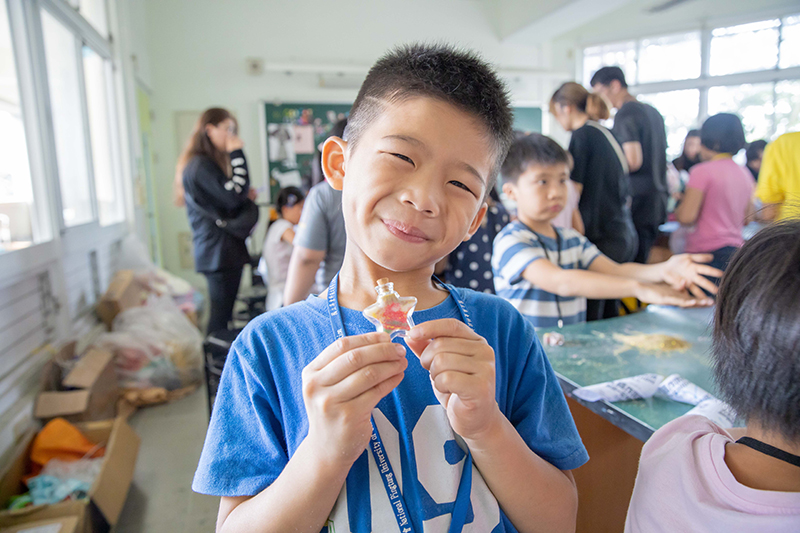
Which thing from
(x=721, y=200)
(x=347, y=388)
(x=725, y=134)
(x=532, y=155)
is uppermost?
(x=725, y=134)

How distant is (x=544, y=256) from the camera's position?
178 centimetres

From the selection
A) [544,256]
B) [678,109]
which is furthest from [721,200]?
[678,109]

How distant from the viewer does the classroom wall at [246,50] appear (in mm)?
5617

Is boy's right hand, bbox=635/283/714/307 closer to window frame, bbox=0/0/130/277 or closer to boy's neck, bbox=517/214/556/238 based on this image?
boy's neck, bbox=517/214/556/238

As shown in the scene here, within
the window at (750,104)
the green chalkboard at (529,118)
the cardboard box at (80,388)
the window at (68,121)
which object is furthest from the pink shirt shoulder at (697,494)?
the window at (750,104)

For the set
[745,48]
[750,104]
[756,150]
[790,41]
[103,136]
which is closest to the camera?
[103,136]

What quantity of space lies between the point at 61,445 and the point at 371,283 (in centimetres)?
200

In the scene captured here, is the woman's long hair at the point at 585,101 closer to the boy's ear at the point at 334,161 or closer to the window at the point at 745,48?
the boy's ear at the point at 334,161

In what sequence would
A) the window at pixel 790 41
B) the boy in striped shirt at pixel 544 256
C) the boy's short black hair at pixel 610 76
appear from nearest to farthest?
the boy in striped shirt at pixel 544 256, the boy's short black hair at pixel 610 76, the window at pixel 790 41

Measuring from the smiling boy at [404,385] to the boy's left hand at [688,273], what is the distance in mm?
856

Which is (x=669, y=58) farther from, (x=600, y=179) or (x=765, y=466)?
(x=765, y=466)

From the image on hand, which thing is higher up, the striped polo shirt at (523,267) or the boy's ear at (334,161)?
the boy's ear at (334,161)

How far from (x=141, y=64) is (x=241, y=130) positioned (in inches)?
49.4

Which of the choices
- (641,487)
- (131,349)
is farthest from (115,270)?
(641,487)
